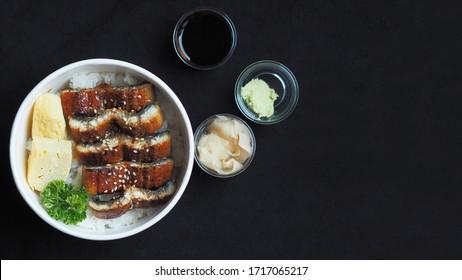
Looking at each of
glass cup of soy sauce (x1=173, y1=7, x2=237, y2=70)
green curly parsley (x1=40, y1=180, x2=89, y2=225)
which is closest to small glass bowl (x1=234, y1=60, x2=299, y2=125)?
glass cup of soy sauce (x1=173, y1=7, x2=237, y2=70)

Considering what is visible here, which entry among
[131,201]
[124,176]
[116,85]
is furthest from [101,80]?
[131,201]

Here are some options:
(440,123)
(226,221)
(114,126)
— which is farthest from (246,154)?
(440,123)

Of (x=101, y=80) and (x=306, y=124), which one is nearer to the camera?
(x=101, y=80)

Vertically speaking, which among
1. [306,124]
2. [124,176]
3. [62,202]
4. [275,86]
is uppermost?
[275,86]

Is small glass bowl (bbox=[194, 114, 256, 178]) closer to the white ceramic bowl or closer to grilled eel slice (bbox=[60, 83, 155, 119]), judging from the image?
the white ceramic bowl

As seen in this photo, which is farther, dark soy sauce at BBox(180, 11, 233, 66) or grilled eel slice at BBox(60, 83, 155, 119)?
dark soy sauce at BBox(180, 11, 233, 66)

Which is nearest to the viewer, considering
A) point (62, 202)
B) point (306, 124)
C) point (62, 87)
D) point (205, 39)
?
point (62, 202)

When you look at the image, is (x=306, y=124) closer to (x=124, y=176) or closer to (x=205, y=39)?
(x=205, y=39)

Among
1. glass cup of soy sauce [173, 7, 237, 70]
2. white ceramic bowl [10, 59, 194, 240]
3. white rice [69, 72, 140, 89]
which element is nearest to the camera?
white ceramic bowl [10, 59, 194, 240]
